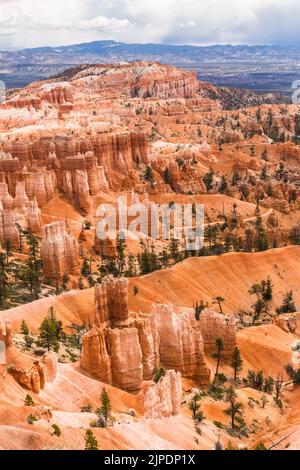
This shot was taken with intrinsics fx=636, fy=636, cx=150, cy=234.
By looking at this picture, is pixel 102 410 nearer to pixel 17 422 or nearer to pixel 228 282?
pixel 17 422

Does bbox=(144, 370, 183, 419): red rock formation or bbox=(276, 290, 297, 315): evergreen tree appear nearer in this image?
bbox=(144, 370, 183, 419): red rock formation

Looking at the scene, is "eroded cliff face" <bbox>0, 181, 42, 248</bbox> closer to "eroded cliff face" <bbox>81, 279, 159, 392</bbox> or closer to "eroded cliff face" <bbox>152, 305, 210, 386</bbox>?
"eroded cliff face" <bbox>81, 279, 159, 392</bbox>

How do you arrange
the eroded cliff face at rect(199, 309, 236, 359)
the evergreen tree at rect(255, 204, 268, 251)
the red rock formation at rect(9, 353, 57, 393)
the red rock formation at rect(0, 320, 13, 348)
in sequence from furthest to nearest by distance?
the evergreen tree at rect(255, 204, 268, 251) → the eroded cliff face at rect(199, 309, 236, 359) → the red rock formation at rect(0, 320, 13, 348) → the red rock formation at rect(9, 353, 57, 393)

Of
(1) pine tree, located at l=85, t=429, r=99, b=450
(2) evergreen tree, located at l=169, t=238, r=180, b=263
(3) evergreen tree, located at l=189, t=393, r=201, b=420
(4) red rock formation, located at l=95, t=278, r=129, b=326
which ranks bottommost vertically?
(2) evergreen tree, located at l=169, t=238, r=180, b=263

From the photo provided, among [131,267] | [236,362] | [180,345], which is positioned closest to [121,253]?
[131,267]

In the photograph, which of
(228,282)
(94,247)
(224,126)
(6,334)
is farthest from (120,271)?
(224,126)

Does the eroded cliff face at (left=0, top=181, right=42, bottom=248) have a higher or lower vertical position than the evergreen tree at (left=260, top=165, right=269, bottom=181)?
higher

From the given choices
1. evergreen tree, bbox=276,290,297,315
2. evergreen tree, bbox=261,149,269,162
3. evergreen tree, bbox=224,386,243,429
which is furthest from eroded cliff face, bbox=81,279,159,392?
evergreen tree, bbox=261,149,269,162
